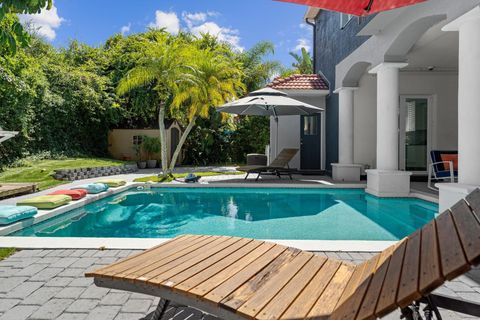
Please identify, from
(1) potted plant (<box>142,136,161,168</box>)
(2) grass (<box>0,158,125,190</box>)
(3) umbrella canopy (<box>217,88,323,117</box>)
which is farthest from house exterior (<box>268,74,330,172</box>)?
(2) grass (<box>0,158,125,190</box>)

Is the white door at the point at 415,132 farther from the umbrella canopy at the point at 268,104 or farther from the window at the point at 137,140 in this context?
the window at the point at 137,140

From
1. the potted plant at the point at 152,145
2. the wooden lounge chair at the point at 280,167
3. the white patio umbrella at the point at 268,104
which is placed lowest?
the wooden lounge chair at the point at 280,167

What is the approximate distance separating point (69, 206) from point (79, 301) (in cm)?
487

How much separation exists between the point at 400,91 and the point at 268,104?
5139mm

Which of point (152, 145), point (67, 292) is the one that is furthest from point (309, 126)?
point (67, 292)

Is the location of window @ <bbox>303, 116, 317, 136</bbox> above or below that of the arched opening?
below

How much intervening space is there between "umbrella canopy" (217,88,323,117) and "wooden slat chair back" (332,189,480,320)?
9082 millimetres

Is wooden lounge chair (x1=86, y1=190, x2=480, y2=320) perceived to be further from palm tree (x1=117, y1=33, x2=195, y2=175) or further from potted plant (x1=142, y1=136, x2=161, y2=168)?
potted plant (x1=142, y1=136, x2=161, y2=168)

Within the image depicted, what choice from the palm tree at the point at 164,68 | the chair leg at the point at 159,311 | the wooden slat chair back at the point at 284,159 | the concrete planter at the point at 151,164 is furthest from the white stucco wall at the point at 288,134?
the chair leg at the point at 159,311

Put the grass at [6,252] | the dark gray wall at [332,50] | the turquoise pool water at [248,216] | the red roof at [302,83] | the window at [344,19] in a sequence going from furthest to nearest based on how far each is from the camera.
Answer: the red roof at [302,83] < the dark gray wall at [332,50] < the window at [344,19] < the turquoise pool water at [248,216] < the grass at [6,252]

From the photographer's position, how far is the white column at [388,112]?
29.3 feet

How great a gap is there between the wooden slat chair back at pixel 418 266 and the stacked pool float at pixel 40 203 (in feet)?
17.4

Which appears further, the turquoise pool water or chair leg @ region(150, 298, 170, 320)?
the turquoise pool water

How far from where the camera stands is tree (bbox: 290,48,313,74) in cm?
2691
